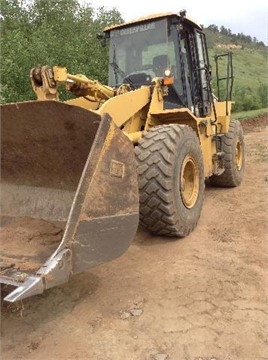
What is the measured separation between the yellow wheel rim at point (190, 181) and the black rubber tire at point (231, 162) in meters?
2.06

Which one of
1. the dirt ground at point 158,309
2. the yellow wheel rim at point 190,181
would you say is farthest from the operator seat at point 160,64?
the dirt ground at point 158,309

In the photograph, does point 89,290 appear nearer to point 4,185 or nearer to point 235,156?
point 4,185

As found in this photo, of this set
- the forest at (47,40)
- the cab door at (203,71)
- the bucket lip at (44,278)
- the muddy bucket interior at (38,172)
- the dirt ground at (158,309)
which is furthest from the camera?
the forest at (47,40)

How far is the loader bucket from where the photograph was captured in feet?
9.58

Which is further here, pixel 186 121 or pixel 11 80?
pixel 11 80

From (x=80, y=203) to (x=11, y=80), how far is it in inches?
429

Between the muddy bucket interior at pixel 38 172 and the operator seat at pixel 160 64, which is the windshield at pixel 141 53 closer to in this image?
the operator seat at pixel 160 64

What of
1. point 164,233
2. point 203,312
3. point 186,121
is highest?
point 186,121

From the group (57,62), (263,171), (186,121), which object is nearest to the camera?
Result: (186,121)

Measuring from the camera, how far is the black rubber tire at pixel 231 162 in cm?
692

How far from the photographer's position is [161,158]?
4.23m

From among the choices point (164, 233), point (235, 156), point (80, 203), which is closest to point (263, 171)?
point (235, 156)

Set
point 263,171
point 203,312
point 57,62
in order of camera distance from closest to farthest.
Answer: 1. point 203,312
2. point 263,171
3. point 57,62

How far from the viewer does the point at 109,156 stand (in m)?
3.24
